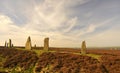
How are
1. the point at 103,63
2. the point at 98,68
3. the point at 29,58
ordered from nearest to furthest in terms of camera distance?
1. the point at 98,68
2. the point at 103,63
3. the point at 29,58

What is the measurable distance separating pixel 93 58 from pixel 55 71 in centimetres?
863

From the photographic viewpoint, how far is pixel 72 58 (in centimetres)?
3681

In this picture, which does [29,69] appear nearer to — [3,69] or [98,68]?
[3,69]

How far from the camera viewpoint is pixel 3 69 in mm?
36188

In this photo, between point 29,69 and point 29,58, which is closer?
point 29,69

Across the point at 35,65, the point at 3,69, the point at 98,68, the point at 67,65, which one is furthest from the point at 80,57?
the point at 3,69

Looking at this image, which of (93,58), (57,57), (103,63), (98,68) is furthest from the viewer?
(57,57)

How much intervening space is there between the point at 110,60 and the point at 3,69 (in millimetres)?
21884

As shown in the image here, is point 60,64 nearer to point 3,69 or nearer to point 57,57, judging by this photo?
point 57,57

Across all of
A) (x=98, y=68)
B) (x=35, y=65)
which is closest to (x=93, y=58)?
(x=98, y=68)

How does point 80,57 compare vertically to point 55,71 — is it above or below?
above

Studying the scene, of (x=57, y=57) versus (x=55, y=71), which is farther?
(x=57, y=57)

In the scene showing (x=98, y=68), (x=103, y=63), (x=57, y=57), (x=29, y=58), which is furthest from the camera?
(x=29, y=58)

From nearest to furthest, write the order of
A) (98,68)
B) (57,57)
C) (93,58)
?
(98,68)
(93,58)
(57,57)
